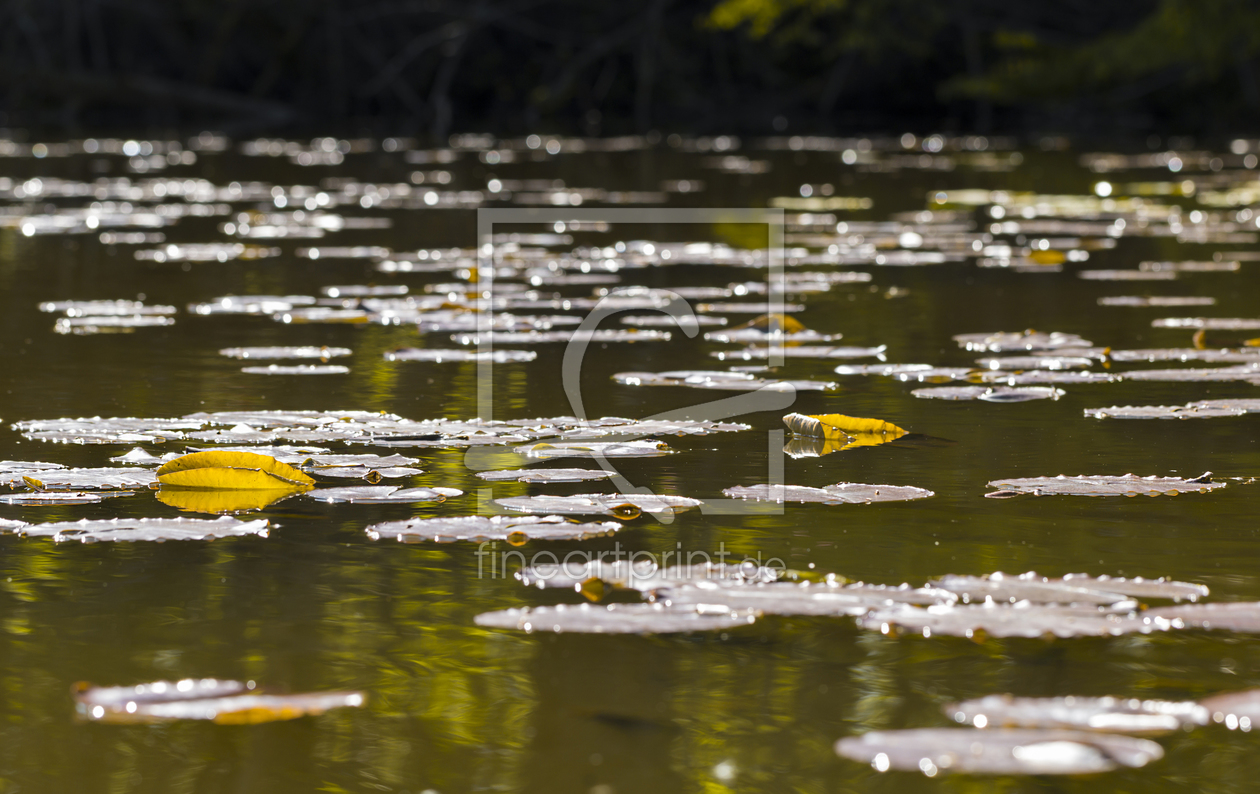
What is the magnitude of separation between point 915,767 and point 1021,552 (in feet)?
2.35

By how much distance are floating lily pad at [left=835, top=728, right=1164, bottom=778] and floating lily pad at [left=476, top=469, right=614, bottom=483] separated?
105cm

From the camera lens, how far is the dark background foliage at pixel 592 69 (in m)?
20.4

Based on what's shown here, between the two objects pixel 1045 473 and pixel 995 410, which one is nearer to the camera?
pixel 1045 473

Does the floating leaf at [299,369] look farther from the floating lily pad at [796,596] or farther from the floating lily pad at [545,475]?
the floating lily pad at [796,596]

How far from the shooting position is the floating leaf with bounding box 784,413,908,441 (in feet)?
9.21

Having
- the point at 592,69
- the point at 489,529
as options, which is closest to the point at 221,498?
the point at 489,529

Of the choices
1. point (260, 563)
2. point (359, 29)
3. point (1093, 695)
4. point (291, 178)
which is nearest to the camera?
point (1093, 695)

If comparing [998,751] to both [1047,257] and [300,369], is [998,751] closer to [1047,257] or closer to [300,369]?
[300,369]

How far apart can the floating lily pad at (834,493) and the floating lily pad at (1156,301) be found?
8.29 feet

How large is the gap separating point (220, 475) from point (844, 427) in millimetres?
961

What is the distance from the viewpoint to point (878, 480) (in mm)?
2486

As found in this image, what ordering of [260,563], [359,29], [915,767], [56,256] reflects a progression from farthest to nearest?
[359,29] → [56,256] → [260,563] → [915,767]

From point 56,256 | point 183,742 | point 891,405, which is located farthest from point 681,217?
point 183,742

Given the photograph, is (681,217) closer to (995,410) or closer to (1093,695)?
(995,410)
